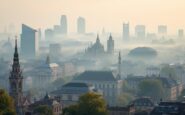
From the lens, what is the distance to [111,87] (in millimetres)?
124438

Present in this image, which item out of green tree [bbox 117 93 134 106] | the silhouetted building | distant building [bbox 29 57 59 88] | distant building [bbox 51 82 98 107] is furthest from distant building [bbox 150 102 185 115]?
distant building [bbox 29 57 59 88]

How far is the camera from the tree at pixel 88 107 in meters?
74.6

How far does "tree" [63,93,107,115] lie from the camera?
245 feet

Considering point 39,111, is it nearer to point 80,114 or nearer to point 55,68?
point 80,114

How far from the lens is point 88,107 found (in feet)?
247

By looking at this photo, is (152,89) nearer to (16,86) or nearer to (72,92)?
(72,92)

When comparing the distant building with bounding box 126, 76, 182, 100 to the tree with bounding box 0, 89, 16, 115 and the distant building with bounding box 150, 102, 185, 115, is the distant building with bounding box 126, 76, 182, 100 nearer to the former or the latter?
the distant building with bounding box 150, 102, 185, 115

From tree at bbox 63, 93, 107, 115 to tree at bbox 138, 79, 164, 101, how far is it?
35.9 m

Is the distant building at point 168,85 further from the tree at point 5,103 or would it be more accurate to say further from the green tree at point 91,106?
the tree at point 5,103

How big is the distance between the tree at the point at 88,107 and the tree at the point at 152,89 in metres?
35.9

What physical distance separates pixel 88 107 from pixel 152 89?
38000 mm

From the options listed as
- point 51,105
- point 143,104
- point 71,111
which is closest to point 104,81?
point 143,104

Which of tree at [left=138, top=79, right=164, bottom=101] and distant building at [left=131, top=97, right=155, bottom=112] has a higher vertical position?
tree at [left=138, top=79, right=164, bottom=101]

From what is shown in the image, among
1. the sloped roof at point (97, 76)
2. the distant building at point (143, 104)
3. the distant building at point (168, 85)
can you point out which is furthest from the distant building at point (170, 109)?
the sloped roof at point (97, 76)
